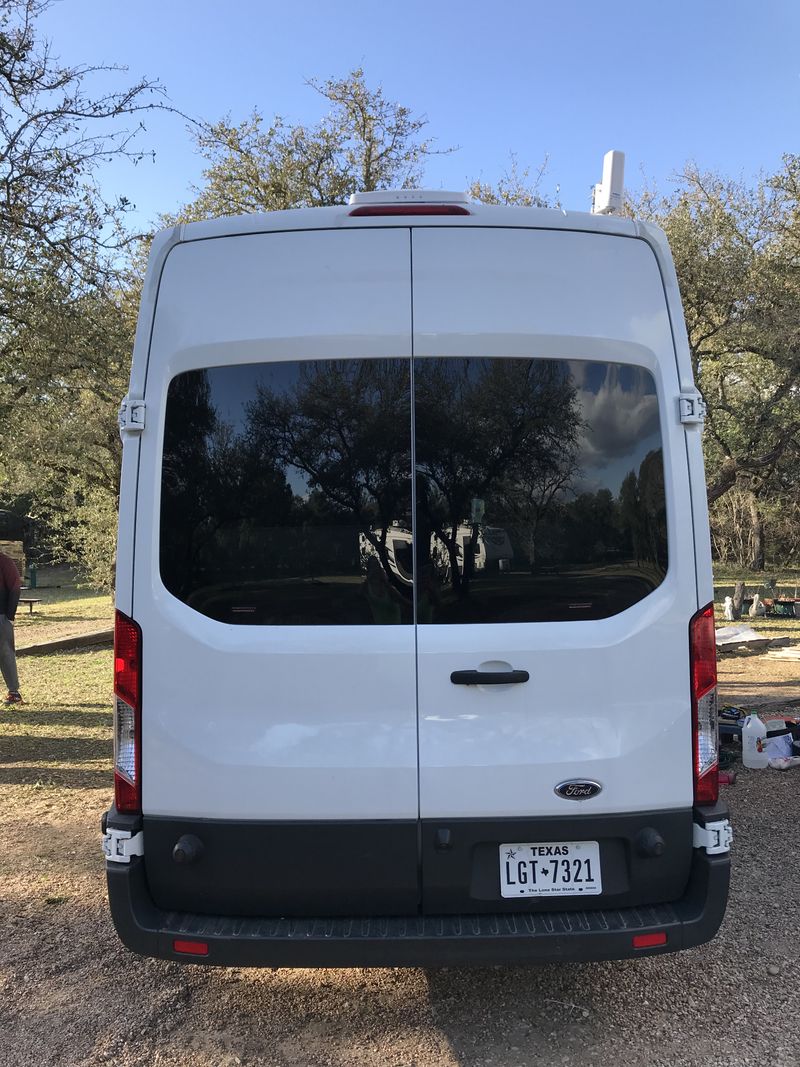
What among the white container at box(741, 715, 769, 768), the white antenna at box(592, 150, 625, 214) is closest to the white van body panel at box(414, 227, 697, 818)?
the white antenna at box(592, 150, 625, 214)

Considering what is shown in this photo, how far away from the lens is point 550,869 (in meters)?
2.61

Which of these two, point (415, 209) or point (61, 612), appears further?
point (61, 612)

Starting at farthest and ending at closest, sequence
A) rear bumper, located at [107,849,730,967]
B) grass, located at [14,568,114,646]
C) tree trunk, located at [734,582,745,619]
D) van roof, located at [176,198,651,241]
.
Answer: tree trunk, located at [734,582,745,619] < grass, located at [14,568,114,646] < van roof, located at [176,198,651,241] < rear bumper, located at [107,849,730,967]

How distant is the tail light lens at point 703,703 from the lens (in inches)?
103

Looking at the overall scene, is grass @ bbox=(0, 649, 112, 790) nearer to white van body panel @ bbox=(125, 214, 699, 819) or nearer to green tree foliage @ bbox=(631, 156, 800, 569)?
white van body panel @ bbox=(125, 214, 699, 819)

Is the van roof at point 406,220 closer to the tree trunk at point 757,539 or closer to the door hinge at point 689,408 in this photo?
the door hinge at point 689,408

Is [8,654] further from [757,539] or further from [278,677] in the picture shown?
[757,539]

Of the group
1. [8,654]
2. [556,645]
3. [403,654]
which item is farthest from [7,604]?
[556,645]

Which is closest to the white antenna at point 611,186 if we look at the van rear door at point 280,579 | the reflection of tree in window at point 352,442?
the van rear door at point 280,579

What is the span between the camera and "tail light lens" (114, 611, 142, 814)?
2615mm

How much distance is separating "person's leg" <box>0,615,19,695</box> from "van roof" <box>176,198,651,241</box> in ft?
23.9

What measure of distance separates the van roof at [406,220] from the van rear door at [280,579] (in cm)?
5

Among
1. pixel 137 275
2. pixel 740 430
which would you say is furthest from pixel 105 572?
pixel 740 430

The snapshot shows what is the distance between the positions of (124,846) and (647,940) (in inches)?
66.2
